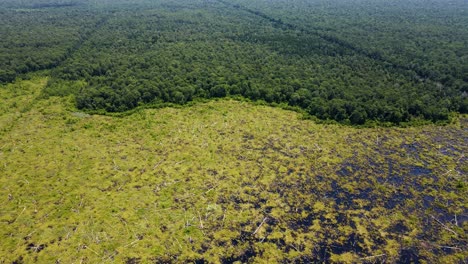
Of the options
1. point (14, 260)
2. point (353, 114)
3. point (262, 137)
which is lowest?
point (14, 260)

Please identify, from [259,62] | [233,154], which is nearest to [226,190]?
[233,154]

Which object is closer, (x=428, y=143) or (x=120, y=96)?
(x=428, y=143)

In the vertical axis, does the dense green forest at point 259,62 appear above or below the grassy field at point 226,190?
above

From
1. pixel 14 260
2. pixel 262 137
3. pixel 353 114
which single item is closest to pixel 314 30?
pixel 353 114

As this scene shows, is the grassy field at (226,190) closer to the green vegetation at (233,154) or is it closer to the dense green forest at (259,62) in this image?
the green vegetation at (233,154)

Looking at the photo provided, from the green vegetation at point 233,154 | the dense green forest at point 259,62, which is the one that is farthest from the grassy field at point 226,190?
the dense green forest at point 259,62

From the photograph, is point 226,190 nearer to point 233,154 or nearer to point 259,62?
point 233,154

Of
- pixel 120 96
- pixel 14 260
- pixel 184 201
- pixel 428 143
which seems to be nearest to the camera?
pixel 14 260

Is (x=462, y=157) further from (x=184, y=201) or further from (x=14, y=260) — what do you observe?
(x=14, y=260)
